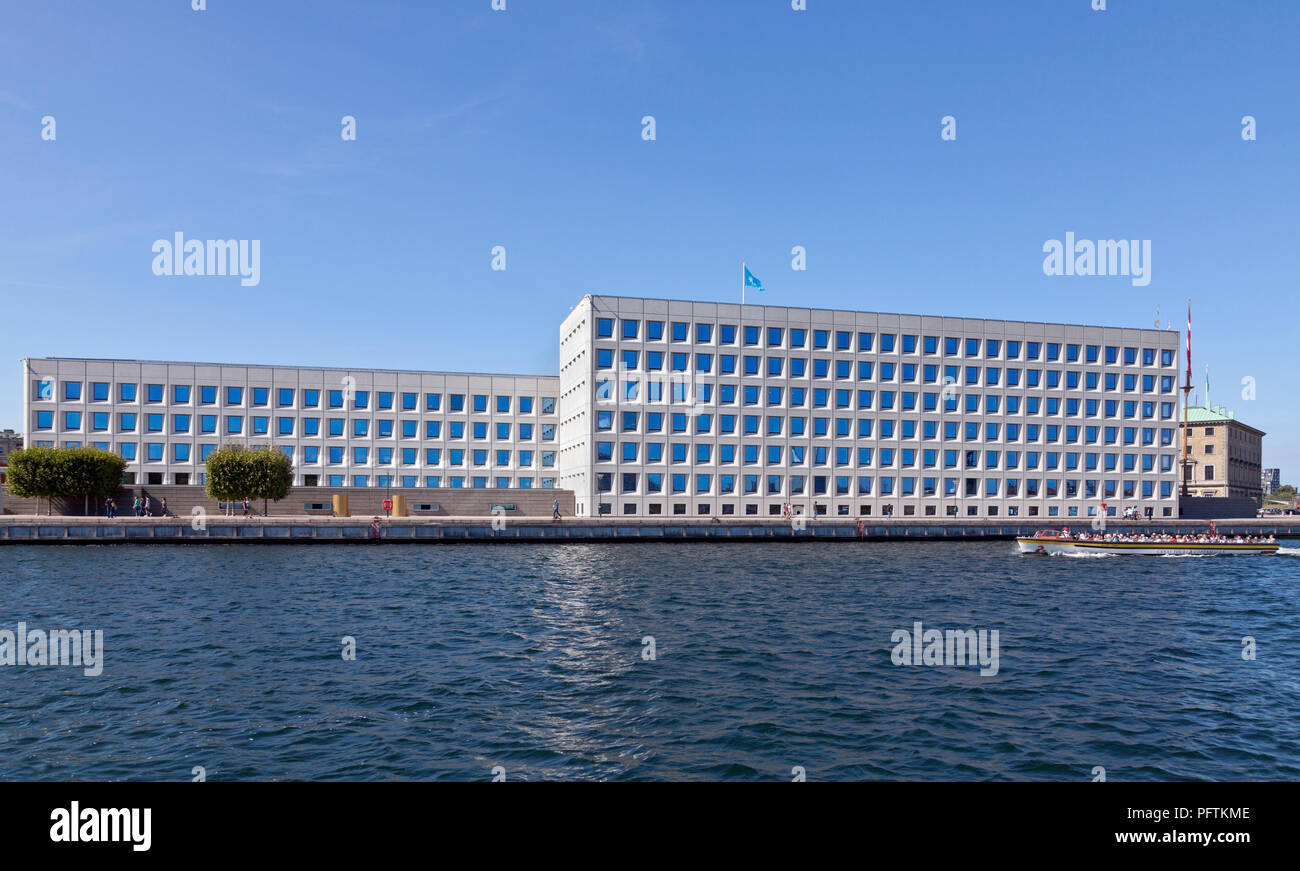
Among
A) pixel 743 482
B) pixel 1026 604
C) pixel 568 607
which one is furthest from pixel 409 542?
pixel 1026 604

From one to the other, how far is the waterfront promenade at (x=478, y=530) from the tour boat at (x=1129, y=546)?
64.1 feet

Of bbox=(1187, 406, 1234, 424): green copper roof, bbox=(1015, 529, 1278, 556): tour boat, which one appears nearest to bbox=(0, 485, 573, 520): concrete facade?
bbox=(1015, 529, 1278, 556): tour boat

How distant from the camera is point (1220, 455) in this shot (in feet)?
484

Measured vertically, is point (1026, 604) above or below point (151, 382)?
below

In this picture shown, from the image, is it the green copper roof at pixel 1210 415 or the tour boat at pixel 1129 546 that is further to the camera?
the green copper roof at pixel 1210 415

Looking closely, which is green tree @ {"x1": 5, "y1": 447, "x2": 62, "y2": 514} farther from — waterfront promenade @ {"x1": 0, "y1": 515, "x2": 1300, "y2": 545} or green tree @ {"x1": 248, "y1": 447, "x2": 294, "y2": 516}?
green tree @ {"x1": 248, "y1": 447, "x2": 294, "y2": 516}

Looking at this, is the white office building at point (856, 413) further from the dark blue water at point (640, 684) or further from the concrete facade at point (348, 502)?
the dark blue water at point (640, 684)

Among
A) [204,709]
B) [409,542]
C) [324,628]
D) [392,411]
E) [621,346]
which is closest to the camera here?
[204,709]

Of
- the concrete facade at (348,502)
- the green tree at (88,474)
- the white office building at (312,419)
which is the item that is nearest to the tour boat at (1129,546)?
the concrete facade at (348,502)

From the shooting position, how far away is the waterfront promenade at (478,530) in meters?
70.1

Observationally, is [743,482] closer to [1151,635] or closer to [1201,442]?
[1151,635]
